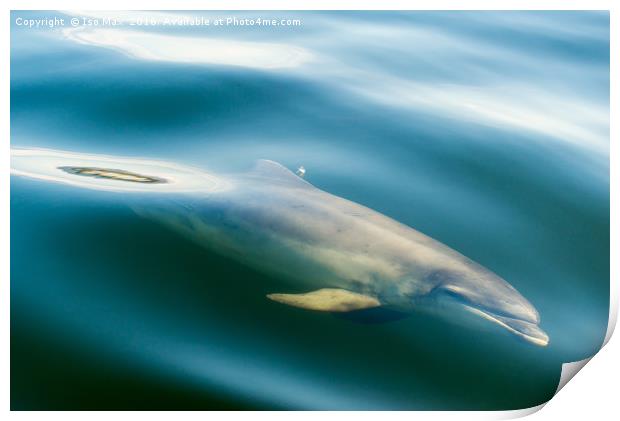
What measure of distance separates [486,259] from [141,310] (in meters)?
3.08

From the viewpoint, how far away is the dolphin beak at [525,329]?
5.32 meters

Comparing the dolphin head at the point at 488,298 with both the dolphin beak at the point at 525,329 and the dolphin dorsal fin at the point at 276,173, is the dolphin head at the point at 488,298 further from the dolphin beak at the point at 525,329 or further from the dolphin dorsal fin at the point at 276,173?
the dolphin dorsal fin at the point at 276,173

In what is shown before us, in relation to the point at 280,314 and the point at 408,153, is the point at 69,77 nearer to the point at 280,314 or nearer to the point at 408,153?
the point at 408,153

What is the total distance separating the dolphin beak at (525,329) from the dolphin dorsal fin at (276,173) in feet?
7.96

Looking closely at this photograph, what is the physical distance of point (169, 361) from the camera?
4832 mm

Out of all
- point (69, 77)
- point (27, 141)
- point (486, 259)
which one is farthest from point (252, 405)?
point (69, 77)

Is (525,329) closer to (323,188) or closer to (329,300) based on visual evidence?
(329,300)

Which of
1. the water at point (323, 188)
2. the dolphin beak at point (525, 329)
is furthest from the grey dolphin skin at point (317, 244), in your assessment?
the water at point (323, 188)

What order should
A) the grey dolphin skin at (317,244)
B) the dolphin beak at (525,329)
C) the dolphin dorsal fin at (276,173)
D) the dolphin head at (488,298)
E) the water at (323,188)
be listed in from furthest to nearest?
the dolphin dorsal fin at (276,173)
the grey dolphin skin at (317,244)
the dolphin head at (488,298)
the dolphin beak at (525,329)
the water at (323,188)

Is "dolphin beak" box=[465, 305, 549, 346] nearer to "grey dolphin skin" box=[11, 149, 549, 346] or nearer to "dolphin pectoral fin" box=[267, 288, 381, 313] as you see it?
"grey dolphin skin" box=[11, 149, 549, 346]

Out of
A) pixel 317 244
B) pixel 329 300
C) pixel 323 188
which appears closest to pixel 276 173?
pixel 323 188

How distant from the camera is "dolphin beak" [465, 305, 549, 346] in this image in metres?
5.32

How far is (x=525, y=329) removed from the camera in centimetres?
540

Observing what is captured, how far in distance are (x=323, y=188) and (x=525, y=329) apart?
8.39ft
